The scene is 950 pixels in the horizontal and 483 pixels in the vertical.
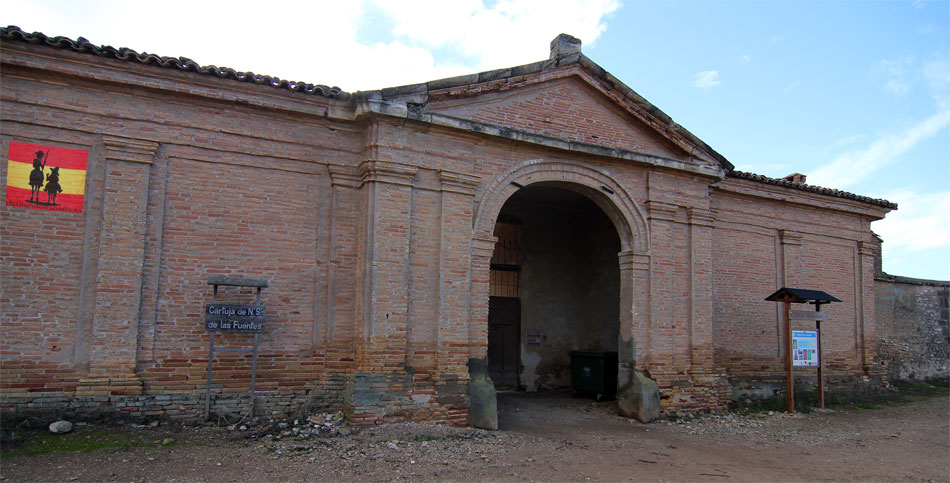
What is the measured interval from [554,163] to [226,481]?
21.7 feet

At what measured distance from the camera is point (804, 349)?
12.1 m

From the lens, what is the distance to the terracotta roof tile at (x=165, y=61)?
739cm

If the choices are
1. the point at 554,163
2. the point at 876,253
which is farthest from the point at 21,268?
the point at 876,253

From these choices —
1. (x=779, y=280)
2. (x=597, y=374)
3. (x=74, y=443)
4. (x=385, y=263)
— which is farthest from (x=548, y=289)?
(x=74, y=443)

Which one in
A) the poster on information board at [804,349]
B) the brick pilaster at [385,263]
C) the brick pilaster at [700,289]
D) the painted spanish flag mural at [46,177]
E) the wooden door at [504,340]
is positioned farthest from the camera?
the wooden door at [504,340]

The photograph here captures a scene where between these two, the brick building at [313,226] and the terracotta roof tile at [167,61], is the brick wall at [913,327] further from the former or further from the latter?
the terracotta roof tile at [167,61]

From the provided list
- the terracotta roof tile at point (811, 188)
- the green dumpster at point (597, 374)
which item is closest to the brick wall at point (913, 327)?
the terracotta roof tile at point (811, 188)

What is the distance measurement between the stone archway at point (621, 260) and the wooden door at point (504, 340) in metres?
3.09

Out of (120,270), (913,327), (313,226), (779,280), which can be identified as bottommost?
(913,327)

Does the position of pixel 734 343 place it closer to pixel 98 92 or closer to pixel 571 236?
pixel 571 236

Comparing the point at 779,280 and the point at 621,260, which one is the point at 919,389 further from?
the point at 621,260

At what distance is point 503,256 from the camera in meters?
13.7

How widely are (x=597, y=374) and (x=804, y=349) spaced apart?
4008 mm

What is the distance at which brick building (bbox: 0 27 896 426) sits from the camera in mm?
7594
